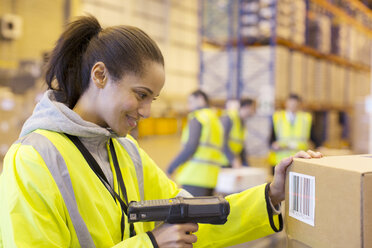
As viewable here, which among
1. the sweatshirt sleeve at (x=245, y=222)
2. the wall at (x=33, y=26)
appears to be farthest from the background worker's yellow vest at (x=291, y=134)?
the wall at (x=33, y=26)

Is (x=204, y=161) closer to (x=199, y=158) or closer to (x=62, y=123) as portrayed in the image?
(x=199, y=158)

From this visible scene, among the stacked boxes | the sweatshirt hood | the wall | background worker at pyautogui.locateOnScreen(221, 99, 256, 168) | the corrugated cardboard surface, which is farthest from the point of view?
the wall

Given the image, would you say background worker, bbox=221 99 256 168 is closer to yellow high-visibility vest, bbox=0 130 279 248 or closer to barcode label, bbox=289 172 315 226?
yellow high-visibility vest, bbox=0 130 279 248

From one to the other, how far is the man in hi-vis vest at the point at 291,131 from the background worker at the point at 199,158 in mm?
1479

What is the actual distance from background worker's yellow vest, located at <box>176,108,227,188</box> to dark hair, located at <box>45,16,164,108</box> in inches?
120

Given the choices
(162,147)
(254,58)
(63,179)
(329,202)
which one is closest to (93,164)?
(63,179)

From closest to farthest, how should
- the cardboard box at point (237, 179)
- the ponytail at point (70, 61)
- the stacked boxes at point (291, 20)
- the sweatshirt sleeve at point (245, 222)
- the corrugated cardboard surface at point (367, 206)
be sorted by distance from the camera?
the corrugated cardboard surface at point (367, 206), the ponytail at point (70, 61), the sweatshirt sleeve at point (245, 222), the cardboard box at point (237, 179), the stacked boxes at point (291, 20)

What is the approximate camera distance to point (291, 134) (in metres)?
5.71

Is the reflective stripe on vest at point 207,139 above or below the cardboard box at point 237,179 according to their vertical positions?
above

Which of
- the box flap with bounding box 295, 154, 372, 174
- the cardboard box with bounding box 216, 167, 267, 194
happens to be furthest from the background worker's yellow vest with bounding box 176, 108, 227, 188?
the box flap with bounding box 295, 154, 372, 174

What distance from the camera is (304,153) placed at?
1.28 m

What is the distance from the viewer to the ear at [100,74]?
1.29 m

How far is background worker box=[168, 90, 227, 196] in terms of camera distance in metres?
4.35

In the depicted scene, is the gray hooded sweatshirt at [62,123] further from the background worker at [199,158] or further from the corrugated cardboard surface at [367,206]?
the background worker at [199,158]
